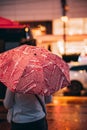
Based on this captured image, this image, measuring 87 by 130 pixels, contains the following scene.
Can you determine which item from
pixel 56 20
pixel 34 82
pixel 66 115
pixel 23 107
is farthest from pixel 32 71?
pixel 56 20

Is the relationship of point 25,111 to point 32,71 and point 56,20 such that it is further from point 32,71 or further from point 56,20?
point 56,20

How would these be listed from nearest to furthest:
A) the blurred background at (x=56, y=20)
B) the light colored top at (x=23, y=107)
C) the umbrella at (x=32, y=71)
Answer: the umbrella at (x=32, y=71) < the light colored top at (x=23, y=107) < the blurred background at (x=56, y=20)

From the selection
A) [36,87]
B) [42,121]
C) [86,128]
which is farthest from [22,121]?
[86,128]

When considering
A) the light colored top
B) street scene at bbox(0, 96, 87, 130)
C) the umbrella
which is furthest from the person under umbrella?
street scene at bbox(0, 96, 87, 130)

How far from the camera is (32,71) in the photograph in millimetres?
4000

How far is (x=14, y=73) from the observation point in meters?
4.04

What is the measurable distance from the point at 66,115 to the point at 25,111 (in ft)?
17.3

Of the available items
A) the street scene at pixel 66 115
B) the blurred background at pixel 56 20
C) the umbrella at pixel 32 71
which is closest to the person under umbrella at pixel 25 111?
the umbrella at pixel 32 71

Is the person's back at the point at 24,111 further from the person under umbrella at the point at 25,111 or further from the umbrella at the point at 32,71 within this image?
the umbrella at the point at 32,71

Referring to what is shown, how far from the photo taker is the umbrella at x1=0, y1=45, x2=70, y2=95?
3943mm

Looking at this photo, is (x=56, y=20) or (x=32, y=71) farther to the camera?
(x=56, y=20)

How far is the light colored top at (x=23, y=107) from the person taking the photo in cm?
422

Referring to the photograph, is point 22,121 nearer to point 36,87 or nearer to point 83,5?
point 36,87

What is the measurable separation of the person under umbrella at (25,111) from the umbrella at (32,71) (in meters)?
0.31
